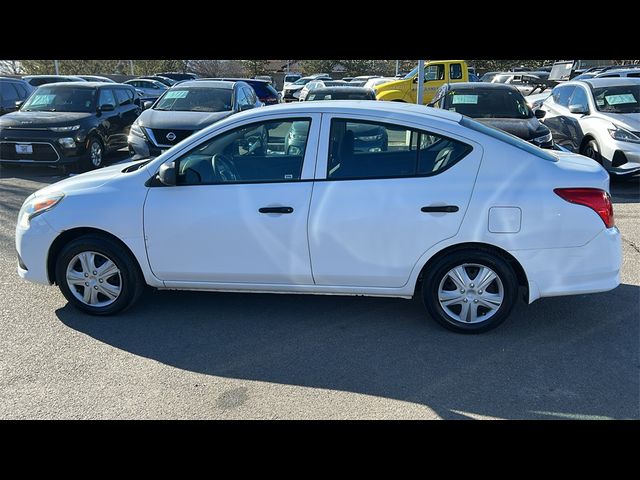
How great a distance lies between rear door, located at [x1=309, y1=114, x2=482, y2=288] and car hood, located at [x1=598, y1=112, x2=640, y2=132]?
6042 mm

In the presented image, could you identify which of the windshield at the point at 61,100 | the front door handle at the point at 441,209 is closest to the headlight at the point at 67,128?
the windshield at the point at 61,100

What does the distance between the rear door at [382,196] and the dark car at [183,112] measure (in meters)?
5.92

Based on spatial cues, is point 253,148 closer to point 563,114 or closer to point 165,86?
point 563,114

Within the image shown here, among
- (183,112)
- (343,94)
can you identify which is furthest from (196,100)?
(343,94)

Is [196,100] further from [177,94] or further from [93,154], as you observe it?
[93,154]

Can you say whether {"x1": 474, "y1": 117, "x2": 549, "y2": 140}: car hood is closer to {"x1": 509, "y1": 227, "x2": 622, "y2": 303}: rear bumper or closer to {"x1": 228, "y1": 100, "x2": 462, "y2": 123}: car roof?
{"x1": 228, "y1": 100, "x2": 462, "y2": 123}: car roof

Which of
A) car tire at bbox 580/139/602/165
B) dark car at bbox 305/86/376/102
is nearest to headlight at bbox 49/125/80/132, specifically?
dark car at bbox 305/86/376/102

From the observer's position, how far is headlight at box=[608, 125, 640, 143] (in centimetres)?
841

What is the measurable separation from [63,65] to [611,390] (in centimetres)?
4066

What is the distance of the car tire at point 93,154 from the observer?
10.4 metres

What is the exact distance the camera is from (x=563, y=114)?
10070mm

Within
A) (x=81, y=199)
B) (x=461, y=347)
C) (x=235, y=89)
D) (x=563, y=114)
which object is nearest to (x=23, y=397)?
(x=81, y=199)

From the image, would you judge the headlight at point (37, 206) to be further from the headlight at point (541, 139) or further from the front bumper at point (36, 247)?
the headlight at point (541, 139)
